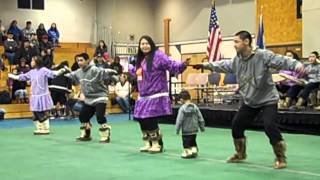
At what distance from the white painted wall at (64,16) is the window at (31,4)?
158 mm

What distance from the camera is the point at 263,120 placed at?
6305 mm

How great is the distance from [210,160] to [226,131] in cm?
433

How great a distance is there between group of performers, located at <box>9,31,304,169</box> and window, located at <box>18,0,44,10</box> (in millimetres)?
12541

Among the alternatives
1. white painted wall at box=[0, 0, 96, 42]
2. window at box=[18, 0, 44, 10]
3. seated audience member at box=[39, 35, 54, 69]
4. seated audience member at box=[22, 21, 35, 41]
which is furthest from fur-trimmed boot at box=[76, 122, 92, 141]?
window at box=[18, 0, 44, 10]

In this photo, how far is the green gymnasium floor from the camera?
5.84 meters

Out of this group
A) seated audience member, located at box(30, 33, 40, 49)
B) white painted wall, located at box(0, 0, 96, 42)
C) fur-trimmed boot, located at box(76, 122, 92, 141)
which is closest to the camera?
fur-trimmed boot, located at box(76, 122, 92, 141)

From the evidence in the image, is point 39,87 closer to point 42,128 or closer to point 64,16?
point 42,128

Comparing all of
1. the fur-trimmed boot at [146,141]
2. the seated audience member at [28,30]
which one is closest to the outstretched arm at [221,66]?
the fur-trimmed boot at [146,141]

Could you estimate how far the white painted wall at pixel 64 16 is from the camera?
73.3ft

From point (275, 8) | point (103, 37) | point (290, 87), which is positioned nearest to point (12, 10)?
point (103, 37)

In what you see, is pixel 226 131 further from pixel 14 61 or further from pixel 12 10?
pixel 12 10

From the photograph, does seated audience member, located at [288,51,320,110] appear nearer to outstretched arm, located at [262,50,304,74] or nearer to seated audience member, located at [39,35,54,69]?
outstretched arm, located at [262,50,304,74]

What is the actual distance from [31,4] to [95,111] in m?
14.8

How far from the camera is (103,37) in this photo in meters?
24.5
